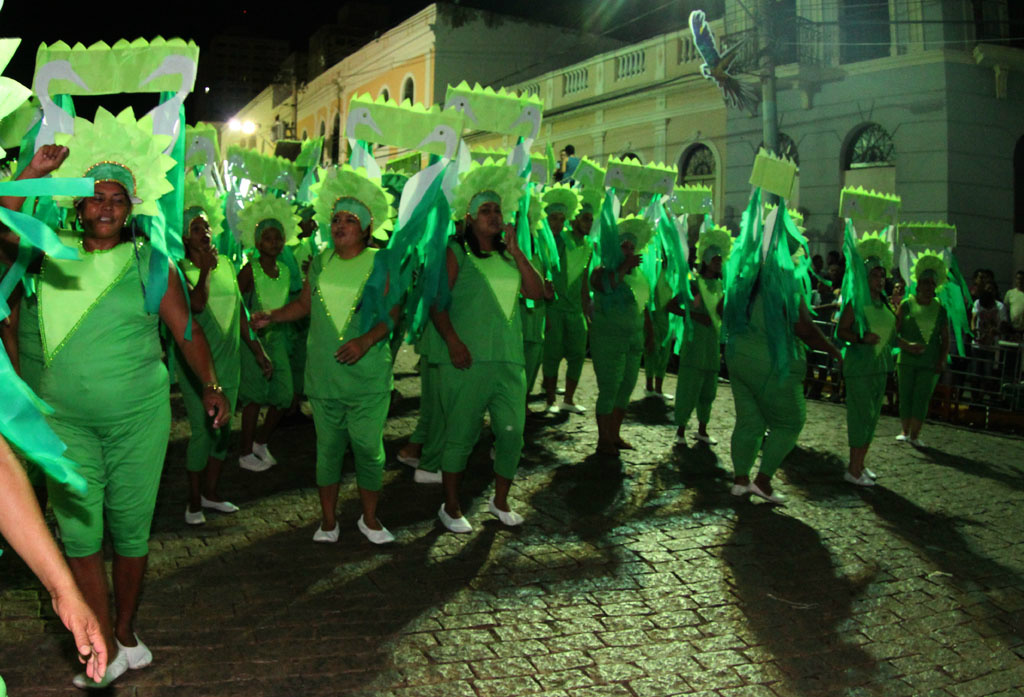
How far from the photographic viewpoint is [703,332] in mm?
8766

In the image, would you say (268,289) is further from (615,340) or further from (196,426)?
(615,340)

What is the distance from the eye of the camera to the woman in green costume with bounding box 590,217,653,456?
823 centimetres

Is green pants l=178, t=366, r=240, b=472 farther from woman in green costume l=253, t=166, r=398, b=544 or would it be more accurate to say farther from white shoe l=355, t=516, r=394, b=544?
white shoe l=355, t=516, r=394, b=544

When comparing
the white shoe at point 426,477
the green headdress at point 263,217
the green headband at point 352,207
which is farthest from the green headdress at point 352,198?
the white shoe at point 426,477

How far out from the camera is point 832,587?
5094mm

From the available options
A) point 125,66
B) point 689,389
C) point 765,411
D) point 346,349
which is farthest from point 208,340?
point 689,389

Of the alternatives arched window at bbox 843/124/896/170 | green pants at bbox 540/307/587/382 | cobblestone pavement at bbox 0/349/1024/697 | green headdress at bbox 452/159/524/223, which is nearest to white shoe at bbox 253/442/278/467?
cobblestone pavement at bbox 0/349/1024/697

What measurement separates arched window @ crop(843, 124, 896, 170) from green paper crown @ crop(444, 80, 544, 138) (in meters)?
10.7

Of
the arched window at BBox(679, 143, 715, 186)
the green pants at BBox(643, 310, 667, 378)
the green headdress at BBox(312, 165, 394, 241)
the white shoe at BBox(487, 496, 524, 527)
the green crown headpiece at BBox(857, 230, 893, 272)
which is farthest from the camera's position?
the arched window at BBox(679, 143, 715, 186)

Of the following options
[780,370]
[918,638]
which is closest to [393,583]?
[918,638]

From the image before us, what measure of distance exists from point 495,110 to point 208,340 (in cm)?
267

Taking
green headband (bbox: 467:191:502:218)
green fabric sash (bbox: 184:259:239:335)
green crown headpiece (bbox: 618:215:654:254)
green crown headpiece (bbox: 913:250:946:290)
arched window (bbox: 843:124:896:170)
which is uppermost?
arched window (bbox: 843:124:896:170)

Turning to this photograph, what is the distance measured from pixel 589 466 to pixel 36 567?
6.16 metres

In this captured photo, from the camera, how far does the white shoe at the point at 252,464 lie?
738 centimetres
